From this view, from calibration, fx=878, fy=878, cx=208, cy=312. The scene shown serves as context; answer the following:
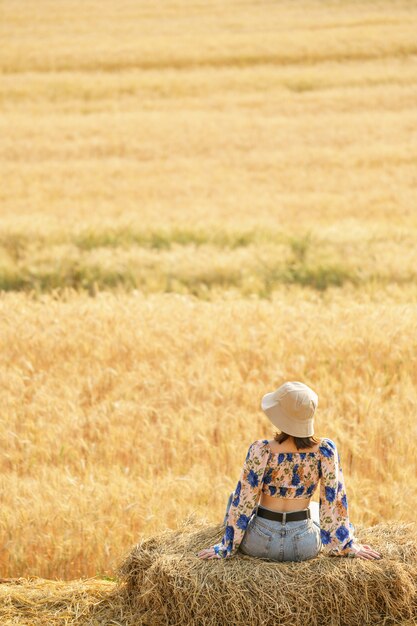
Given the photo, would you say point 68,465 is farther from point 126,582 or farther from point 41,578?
point 126,582

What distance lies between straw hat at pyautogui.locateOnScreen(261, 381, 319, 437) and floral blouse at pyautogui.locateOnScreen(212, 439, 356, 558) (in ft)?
0.43

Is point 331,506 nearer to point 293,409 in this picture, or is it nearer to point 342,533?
point 342,533

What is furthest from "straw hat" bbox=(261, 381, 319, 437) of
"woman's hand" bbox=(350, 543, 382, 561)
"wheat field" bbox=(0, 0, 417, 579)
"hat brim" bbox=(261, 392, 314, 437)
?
"wheat field" bbox=(0, 0, 417, 579)

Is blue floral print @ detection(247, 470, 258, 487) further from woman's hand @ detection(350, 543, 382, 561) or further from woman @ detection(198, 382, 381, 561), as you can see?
woman's hand @ detection(350, 543, 382, 561)

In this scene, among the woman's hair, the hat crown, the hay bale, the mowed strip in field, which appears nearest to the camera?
the hay bale

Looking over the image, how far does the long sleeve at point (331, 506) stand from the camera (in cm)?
370

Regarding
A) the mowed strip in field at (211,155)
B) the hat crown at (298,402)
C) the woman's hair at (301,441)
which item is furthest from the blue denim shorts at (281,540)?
the mowed strip in field at (211,155)

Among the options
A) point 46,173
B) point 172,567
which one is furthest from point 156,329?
point 46,173

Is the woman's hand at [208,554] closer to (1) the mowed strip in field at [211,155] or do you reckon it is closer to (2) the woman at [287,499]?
(2) the woman at [287,499]

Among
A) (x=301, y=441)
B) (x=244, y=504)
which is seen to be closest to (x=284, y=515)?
(x=244, y=504)

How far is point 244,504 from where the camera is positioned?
3.68 meters

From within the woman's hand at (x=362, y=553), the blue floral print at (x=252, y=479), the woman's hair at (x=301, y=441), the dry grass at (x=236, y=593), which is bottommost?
the dry grass at (x=236, y=593)

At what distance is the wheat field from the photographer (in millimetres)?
5043

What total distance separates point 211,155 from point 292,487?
17.3 metres
